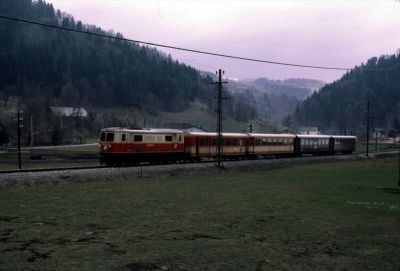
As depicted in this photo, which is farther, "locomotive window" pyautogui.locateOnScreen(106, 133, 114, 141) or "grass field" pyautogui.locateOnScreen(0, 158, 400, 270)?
"locomotive window" pyautogui.locateOnScreen(106, 133, 114, 141)

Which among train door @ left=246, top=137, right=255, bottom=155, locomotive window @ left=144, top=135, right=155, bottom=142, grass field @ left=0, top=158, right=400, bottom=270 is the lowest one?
grass field @ left=0, top=158, right=400, bottom=270

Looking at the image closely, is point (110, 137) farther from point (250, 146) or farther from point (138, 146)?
point (250, 146)

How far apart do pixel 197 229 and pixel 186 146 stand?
3218 centimetres

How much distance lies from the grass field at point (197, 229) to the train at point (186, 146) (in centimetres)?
1207

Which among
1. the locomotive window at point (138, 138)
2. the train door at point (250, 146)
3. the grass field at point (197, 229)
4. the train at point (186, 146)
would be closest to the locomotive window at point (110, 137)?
the train at point (186, 146)

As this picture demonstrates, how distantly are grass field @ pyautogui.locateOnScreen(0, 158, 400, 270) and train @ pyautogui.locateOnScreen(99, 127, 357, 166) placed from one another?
12066 millimetres

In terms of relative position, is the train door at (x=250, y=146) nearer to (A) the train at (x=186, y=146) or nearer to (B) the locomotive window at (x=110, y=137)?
(A) the train at (x=186, y=146)

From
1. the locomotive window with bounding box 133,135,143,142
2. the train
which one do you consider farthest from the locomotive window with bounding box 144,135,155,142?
the locomotive window with bounding box 133,135,143,142

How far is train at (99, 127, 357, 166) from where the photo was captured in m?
39.9

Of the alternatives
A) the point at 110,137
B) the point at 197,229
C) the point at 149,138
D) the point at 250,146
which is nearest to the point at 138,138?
the point at 149,138

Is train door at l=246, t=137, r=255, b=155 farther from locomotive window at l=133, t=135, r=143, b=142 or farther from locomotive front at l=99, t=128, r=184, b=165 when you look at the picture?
locomotive window at l=133, t=135, r=143, b=142

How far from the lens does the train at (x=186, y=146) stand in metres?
39.9

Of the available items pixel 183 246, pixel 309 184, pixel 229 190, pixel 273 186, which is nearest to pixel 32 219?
pixel 183 246

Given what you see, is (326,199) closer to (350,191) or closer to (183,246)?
(350,191)
